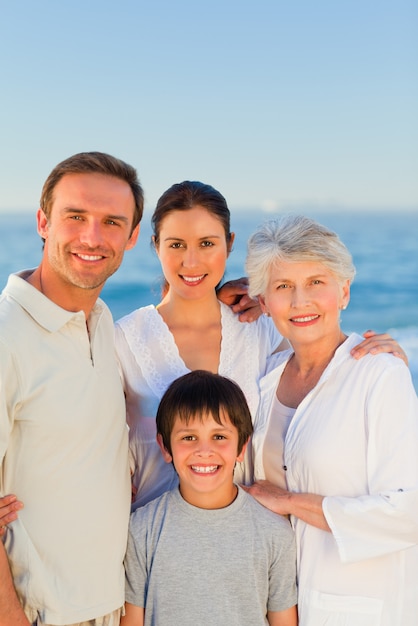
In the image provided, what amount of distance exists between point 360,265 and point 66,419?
26.2 meters

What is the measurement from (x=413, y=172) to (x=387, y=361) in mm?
39537

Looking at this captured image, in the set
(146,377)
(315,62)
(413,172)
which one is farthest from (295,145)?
(146,377)

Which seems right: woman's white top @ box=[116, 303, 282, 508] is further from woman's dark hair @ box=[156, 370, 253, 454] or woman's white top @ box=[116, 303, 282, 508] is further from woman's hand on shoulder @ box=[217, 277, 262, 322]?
woman's dark hair @ box=[156, 370, 253, 454]

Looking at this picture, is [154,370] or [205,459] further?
[154,370]

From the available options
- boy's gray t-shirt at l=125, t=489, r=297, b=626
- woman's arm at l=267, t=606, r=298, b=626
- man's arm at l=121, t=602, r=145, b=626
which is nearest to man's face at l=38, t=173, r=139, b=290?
boy's gray t-shirt at l=125, t=489, r=297, b=626

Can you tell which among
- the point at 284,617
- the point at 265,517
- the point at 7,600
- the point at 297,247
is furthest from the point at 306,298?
the point at 7,600

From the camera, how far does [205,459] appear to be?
9.75 ft

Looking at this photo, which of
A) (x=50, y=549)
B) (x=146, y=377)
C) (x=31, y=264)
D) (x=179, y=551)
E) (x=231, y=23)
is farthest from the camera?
(x=231, y=23)

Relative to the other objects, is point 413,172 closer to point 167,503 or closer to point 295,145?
point 295,145

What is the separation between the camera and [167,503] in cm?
304

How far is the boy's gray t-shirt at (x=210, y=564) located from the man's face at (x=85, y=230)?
0.94 metres

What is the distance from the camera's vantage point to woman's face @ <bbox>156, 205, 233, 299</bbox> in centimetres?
364

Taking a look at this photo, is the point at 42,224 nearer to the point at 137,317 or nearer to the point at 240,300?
the point at 137,317

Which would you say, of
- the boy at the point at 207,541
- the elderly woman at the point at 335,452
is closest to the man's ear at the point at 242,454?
the boy at the point at 207,541
